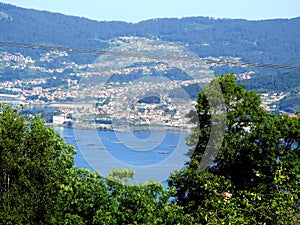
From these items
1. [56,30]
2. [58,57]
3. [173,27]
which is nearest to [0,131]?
[58,57]

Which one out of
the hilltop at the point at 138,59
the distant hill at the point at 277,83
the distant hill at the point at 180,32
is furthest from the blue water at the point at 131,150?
the distant hill at the point at 180,32

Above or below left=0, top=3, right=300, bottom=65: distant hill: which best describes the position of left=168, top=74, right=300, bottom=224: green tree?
below

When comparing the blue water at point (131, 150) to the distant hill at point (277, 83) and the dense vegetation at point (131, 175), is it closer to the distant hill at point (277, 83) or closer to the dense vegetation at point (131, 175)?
the dense vegetation at point (131, 175)

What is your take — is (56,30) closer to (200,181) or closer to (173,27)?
(173,27)

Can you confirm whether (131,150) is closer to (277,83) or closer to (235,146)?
(235,146)

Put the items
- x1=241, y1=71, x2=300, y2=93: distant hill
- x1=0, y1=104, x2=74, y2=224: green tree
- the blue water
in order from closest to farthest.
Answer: x1=0, y1=104, x2=74, y2=224: green tree < the blue water < x1=241, y1=71, x2=300, y2=93: distant hill

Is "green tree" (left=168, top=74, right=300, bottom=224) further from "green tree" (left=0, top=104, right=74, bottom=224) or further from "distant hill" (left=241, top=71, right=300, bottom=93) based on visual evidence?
"distant hill" (left=241, top=71, right=300, bottom=93)

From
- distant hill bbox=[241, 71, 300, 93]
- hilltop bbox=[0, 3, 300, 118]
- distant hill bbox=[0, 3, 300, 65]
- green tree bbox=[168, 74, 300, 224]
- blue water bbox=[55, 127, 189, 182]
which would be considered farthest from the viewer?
distant hill bbox=[0, 3, 300, 65]

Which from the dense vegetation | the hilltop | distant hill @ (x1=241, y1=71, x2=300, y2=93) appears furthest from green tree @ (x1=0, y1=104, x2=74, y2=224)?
distant hill @ (x1=241, y1=71, x2=300, y2=93)
